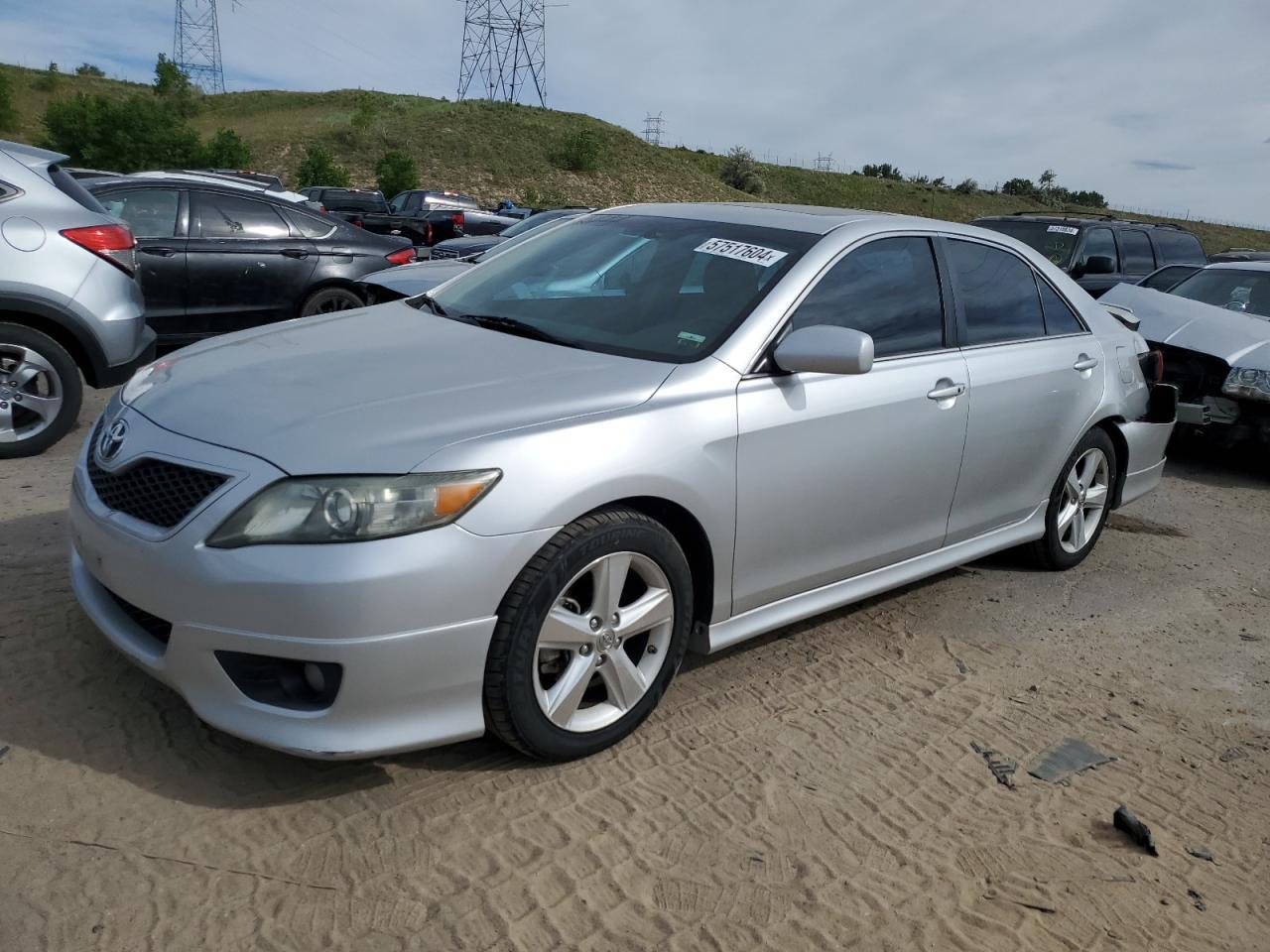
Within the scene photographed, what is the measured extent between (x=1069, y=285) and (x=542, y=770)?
3.57 meters

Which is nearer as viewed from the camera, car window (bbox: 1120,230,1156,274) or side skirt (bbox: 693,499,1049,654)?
side skirt (bbox: 693,499,1049,654)

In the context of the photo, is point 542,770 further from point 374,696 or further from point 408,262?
point 408,262

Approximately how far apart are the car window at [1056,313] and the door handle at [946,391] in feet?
3.12

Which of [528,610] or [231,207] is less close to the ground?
[231,207]

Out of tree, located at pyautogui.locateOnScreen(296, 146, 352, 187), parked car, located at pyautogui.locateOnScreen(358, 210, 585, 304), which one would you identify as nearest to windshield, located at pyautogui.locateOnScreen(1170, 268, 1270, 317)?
parked car, located at pyautogui.locateOnScreen(358, 210, 585, 304)

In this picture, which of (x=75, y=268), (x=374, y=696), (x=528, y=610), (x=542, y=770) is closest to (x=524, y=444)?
(x=528, y=610)

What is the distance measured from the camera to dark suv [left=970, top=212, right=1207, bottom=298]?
1128 cm

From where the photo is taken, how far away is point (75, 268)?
582cm

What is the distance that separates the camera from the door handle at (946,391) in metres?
3.95

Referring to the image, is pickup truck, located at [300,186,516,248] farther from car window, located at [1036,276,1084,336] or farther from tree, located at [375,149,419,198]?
tree, located at [375,149,419,198]

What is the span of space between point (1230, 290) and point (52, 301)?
28.8ft

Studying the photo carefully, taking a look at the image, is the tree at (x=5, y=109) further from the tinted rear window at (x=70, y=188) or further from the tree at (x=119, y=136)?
the tinted rear window at (x=70, y=188)

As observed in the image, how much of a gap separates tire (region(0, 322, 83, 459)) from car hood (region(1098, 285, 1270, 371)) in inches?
281

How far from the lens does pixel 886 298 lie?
13.0 ft
